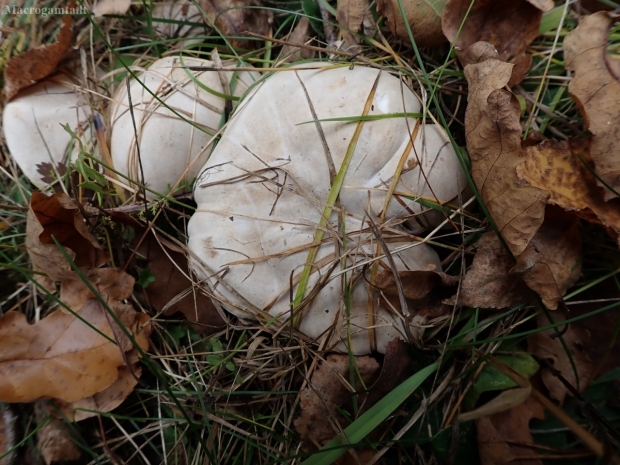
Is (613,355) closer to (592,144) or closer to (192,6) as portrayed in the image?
(592,144)

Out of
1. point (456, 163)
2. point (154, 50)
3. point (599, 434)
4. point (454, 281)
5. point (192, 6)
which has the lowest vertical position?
point (599, 434)

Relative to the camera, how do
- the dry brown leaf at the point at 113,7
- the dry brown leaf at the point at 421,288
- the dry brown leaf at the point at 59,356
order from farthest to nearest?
1. the dry brown leaf at the point at 113,7
2. the dry brown leaf at the point at 59,356
3. the dry brown leaf at the point at 421,288

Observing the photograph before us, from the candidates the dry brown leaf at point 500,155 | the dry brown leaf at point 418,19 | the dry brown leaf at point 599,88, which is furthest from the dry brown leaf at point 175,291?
the dry brown leaf at point 599,88

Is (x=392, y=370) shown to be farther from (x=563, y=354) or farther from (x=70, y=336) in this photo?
(x=70, y=336)

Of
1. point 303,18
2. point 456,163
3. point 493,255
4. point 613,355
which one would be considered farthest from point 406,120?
point 613,355

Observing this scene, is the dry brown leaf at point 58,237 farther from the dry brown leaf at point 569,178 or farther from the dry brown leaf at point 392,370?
the dry brown leaf at point 569,178

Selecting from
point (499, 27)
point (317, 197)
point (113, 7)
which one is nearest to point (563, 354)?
point (317, 197)

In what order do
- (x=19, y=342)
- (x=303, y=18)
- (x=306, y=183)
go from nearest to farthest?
(x=306, y=183) → (x=19, y=342) → (x=303, y=18)
